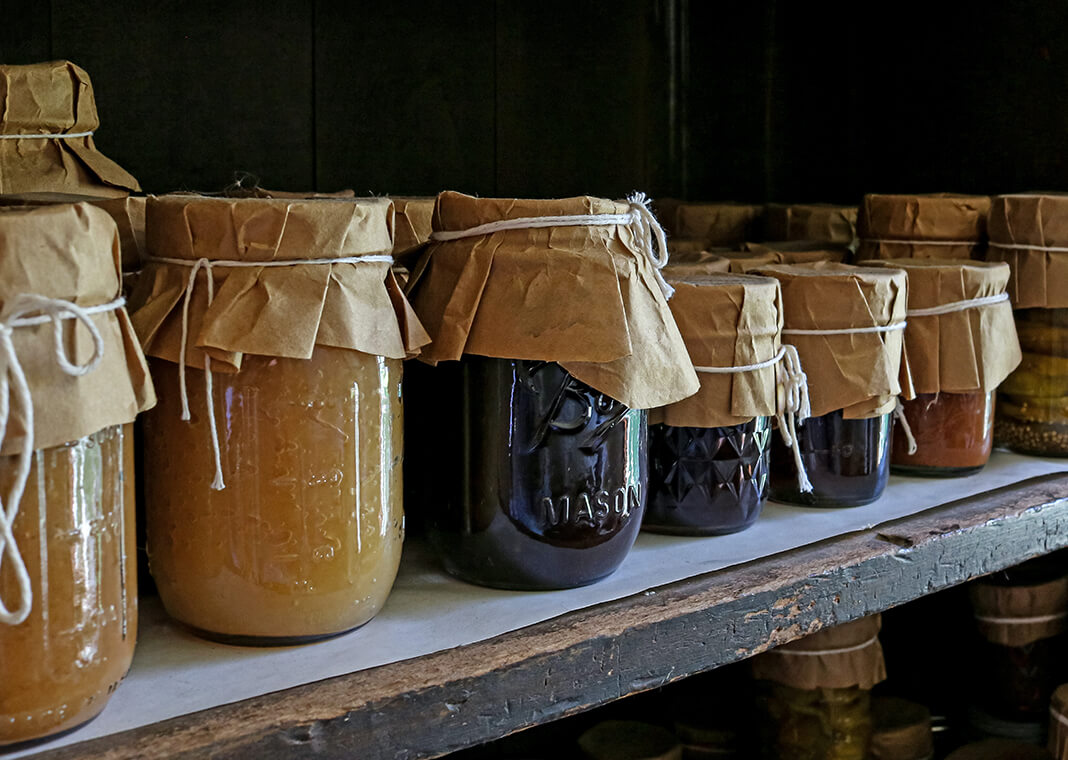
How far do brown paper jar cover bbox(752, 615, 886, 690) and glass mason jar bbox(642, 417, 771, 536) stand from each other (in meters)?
0.39

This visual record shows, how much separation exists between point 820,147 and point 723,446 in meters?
1.06

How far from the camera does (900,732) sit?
4.72ft

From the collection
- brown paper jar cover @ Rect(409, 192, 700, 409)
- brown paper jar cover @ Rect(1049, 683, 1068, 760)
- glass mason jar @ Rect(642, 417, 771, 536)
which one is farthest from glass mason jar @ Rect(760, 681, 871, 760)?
brown paper jar cover @ Rect(409, 192, 700, 409)

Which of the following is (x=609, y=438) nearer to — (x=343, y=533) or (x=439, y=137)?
(x=343, y=533)

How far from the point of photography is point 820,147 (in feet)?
6.25

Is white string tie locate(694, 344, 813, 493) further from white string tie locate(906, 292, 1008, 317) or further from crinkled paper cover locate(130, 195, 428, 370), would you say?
crinkled paper cover locate(130, 195, 428, 370)

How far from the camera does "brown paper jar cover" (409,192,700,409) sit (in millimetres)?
783

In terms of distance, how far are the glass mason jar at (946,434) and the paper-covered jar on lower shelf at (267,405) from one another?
2.28ft

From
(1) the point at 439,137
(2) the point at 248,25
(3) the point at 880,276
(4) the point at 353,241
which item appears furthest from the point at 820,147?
(4) the point at 353,241

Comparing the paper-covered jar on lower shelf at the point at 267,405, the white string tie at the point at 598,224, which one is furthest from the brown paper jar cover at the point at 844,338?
the paper-covered jar on lower shelf at the point at 267,405

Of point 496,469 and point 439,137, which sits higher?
point 439,137

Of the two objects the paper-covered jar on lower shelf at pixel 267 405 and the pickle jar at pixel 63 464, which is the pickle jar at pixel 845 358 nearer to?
the paper-covered jar on lower shelf at pixel 267 405

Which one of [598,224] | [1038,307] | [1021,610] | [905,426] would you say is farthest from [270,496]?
[1021,610]

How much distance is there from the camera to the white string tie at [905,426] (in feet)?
3.96
